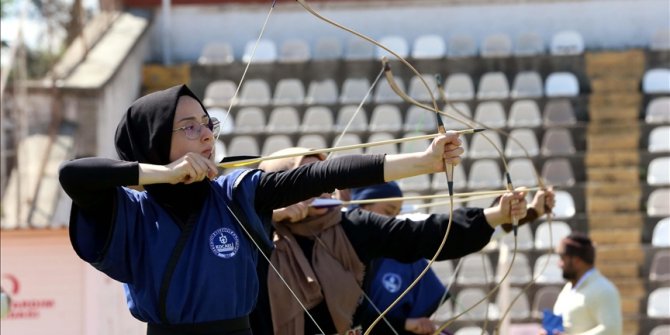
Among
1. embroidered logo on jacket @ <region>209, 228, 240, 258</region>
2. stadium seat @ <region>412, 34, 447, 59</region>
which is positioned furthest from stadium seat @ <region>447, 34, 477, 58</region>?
embroidered logo on jacket @ <region>209, 228, 240, 258</region>

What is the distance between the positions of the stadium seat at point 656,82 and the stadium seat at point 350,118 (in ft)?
8.57

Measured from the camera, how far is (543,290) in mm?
10352

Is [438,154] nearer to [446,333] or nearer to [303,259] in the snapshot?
[303,259]

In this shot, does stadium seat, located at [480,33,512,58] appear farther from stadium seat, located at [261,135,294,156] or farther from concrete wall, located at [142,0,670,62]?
stadium seat, located at [261,135,294,156]

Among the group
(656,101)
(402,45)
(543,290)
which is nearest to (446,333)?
(543,290)

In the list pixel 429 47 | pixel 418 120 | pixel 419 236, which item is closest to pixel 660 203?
pixel 418 120

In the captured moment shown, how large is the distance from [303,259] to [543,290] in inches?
218

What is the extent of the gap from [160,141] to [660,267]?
7.39 m

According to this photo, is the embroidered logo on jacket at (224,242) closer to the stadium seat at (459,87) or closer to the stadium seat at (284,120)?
the stadium seat at (284,120)

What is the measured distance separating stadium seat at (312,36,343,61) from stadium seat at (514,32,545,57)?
A: 5.83 ft

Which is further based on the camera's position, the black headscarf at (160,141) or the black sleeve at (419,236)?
the black sleeve at (419,236)

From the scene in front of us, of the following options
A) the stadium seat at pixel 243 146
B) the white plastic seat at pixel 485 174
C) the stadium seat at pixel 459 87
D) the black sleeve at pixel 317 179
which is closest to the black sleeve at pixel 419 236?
the black sleeve at pixel 317 179

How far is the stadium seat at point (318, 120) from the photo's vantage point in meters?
12.3

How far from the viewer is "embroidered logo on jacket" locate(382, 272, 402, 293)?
6.21 m
